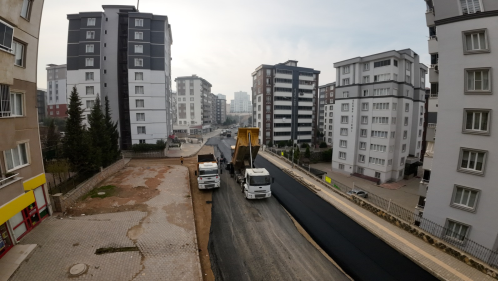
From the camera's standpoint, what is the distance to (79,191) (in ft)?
56.6

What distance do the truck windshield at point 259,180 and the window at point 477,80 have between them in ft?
46.6

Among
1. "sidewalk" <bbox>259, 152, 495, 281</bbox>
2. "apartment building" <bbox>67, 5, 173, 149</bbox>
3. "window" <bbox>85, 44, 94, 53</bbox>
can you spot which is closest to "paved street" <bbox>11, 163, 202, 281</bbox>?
"sidewalk" <bbox>259, 152, 495, 281</bbox>

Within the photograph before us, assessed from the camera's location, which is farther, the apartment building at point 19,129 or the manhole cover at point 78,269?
the apartment building at point 19,129

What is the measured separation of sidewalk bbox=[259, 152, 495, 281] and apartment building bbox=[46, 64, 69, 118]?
4168 inches

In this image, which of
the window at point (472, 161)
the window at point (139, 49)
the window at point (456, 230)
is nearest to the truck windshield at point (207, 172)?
the window at point (456, 230)

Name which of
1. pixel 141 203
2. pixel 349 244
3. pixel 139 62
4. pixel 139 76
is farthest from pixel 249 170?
pixel 139 62

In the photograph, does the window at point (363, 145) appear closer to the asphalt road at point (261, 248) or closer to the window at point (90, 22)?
the asphalt road at point (261, 248)

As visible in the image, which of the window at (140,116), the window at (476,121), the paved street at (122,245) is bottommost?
the paved street at (122,245)

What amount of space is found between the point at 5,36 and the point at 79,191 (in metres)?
12.3

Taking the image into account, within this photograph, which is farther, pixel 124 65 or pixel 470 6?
pixel 124 65

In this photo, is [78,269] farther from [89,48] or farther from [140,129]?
[89,48]

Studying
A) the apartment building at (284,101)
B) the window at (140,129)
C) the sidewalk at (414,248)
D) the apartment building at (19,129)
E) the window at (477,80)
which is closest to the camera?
the apartment building at (19,129)

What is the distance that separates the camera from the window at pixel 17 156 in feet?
37.9

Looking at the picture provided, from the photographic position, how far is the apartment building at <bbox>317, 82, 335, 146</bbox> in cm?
7279
